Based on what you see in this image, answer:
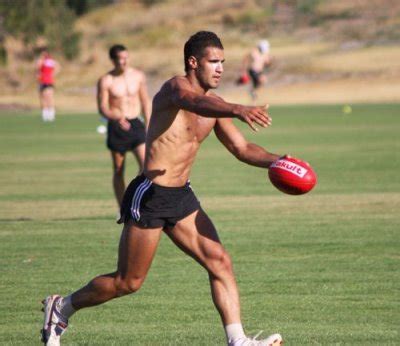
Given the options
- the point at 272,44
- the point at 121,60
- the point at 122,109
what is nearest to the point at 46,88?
the point at 272,44

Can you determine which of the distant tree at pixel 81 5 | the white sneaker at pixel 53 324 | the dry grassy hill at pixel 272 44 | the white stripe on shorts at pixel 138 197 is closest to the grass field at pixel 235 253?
the white sneaker at pixel 53 324

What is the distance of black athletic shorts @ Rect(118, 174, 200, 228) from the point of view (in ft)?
29.4

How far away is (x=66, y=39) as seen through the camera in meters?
66.1

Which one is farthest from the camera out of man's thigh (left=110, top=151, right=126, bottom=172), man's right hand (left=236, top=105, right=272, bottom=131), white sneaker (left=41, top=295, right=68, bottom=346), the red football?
man's thigh (left=110, top=151, right=126, bottom=172)

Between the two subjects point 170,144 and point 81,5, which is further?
point 81,5

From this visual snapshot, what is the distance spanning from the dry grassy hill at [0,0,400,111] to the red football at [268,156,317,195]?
4233 cm

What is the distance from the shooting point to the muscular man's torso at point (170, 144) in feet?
29.5

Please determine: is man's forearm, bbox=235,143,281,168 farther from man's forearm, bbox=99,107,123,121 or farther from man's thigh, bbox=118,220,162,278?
man's forearm, bbox=99,107,123,121

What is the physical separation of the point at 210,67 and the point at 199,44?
0.18 m

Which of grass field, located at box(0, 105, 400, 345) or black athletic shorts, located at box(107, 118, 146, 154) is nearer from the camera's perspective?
grass field, located at box(0, 105, 400, 345)

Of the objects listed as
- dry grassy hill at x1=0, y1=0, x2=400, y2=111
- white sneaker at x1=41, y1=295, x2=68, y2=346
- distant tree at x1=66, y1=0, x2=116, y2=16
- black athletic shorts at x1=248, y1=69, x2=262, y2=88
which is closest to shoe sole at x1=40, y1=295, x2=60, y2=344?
white sneaker at x1=41, y1=295, x2=68, y2=346

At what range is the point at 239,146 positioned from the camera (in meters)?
9.31

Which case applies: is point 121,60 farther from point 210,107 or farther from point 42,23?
point 42,23

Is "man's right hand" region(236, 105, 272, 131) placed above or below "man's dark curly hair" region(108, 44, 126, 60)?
above
